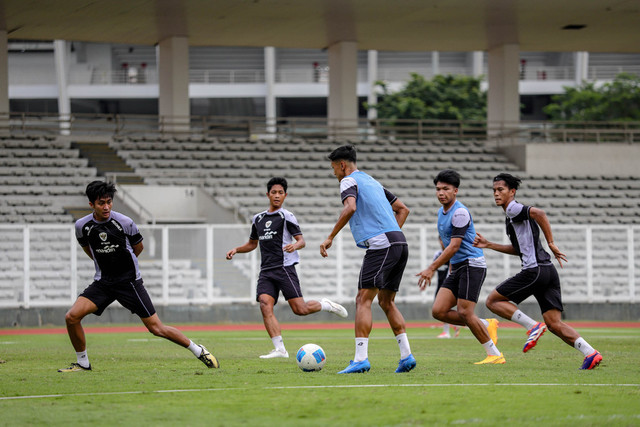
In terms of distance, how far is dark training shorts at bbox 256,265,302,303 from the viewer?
42.2ft

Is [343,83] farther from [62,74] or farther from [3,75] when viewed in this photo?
[62,74]

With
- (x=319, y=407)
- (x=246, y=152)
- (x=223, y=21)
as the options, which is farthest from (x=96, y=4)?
(x=319, y=407)

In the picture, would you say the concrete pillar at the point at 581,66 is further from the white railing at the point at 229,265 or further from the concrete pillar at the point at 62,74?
the white railing at the point at 229,265

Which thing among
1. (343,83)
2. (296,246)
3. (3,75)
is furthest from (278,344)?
(343,83)

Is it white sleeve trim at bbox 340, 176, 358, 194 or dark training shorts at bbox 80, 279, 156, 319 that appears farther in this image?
dark training shorts at bbox 80, 279, 156, 319

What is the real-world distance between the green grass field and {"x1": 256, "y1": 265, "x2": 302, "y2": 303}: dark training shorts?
0.86 m

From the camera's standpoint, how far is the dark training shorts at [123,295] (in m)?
10.4

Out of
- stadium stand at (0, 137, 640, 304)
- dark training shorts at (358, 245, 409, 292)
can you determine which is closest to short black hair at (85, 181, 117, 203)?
dark training shorts at (358, 245, 409, 292)

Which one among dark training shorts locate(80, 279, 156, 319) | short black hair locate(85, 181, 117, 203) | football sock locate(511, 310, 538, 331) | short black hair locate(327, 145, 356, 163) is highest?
short black hair locate(327, 145, 356, 163)

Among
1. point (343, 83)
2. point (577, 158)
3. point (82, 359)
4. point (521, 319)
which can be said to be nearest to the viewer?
point (82, 359)

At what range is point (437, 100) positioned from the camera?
181 ft

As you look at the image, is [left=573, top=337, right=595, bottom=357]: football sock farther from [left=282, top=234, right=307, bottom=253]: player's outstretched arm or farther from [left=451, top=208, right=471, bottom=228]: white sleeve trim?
[left=282, top=234, right=307, bottom=253]: player's outstretched arm

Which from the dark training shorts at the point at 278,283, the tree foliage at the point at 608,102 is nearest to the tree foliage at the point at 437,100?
the tree foliage at the point at 608,102

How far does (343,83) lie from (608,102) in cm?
2296
